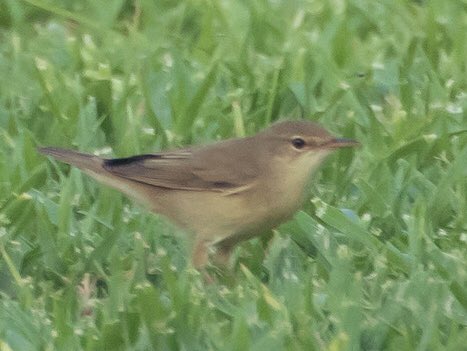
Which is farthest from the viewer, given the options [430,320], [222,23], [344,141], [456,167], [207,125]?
[222,23]

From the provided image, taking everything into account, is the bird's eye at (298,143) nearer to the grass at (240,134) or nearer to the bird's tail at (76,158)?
the grass at (240,134)

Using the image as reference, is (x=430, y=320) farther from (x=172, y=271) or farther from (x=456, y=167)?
(x=456, y=167)

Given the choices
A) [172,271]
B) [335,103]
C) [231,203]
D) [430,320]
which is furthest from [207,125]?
[430,320]

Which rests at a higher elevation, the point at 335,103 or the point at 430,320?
the point at 430,320

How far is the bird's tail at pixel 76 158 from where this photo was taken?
20.6ft

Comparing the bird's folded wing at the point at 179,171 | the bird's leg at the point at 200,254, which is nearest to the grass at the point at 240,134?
the bird's leg at the point at 200,254

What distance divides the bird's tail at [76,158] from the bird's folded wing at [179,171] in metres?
0.06

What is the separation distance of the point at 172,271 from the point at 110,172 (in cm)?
78

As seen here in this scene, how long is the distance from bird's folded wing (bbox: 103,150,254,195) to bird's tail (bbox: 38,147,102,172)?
64 mm

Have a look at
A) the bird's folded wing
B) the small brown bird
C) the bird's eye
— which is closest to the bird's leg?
the small brown bird

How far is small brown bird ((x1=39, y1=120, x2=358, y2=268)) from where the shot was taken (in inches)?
235

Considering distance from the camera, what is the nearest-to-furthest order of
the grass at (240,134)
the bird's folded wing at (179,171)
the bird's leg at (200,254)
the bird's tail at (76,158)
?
the grass at (240,134) → the bird's leg at (200,254) → the bird's folded wing at (179,171) → the bird's tail at (76,158)

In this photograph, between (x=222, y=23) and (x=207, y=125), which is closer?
(x=207, y=125)

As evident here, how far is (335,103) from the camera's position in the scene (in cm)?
729
